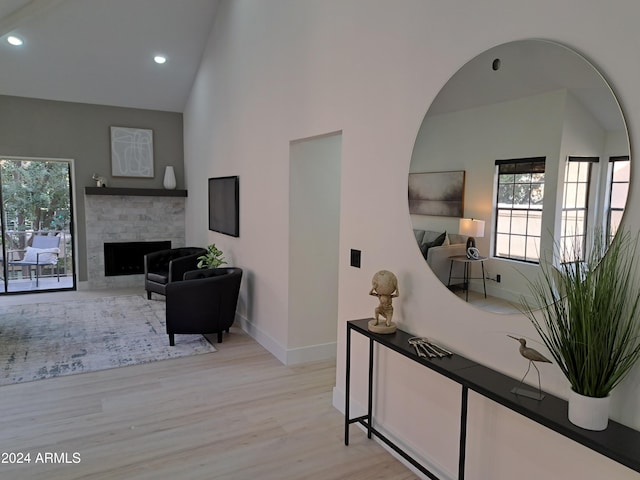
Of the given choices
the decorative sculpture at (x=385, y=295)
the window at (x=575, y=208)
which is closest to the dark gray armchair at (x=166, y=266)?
the decorative sculpture at (x=385, y=295)

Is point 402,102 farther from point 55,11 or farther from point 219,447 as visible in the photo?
point 55,11

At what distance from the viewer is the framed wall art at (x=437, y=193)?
214 centimetres

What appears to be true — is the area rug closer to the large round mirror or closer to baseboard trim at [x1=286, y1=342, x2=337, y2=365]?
baseboard trim at [x1=286, y1=342, x2=337, y2=365]

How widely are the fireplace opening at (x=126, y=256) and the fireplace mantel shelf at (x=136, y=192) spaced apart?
2.74ft

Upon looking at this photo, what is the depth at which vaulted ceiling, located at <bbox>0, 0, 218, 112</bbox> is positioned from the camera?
17.1 feet

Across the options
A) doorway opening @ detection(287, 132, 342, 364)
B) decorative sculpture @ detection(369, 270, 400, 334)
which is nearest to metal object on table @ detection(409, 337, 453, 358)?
decorative sculpture @ detection(369, 270, 400, 334)

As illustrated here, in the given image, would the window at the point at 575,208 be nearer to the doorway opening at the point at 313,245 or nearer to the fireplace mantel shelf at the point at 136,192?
the doorway opening at the point at 313,245

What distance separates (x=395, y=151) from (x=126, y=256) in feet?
19.7

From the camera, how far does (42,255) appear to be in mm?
6762

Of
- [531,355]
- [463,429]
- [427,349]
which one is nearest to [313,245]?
[427,349]

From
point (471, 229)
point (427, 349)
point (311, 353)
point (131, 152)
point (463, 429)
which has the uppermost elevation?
point (131, 152)

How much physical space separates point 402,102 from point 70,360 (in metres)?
3.64

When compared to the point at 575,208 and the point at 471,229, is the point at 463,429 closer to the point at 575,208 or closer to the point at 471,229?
the point at 471,229

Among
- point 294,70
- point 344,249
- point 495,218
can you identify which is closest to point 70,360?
point 344,249
